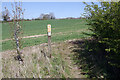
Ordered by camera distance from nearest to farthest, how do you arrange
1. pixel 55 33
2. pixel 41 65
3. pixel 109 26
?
pixel 109 26
pixel 41 65
pixel 55 33

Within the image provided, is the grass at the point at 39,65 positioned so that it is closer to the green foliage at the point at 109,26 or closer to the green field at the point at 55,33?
the green field at the point at 55,33

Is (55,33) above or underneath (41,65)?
above

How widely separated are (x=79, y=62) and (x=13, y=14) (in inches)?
137

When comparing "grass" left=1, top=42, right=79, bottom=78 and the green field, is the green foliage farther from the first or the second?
"grass" left=1, top=42, right=79, bottom=78

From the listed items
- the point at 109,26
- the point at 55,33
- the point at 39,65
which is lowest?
the point at 39,65

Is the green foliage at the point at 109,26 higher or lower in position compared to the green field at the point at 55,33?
higher

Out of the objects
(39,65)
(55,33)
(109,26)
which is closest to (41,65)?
(39,65)

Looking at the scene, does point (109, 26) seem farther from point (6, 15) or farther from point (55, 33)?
point (55, 33)

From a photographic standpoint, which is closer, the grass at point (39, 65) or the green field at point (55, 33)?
the grass at point (39, 65)

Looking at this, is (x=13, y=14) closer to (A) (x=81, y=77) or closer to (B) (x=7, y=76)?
(B) (x=7, y=76)

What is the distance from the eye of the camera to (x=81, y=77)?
5.61 metres

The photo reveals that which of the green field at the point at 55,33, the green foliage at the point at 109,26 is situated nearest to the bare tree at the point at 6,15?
the green field at the point at 55,33

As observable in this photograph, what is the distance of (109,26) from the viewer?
18.1ft

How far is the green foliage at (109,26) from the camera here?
5.41 metres
